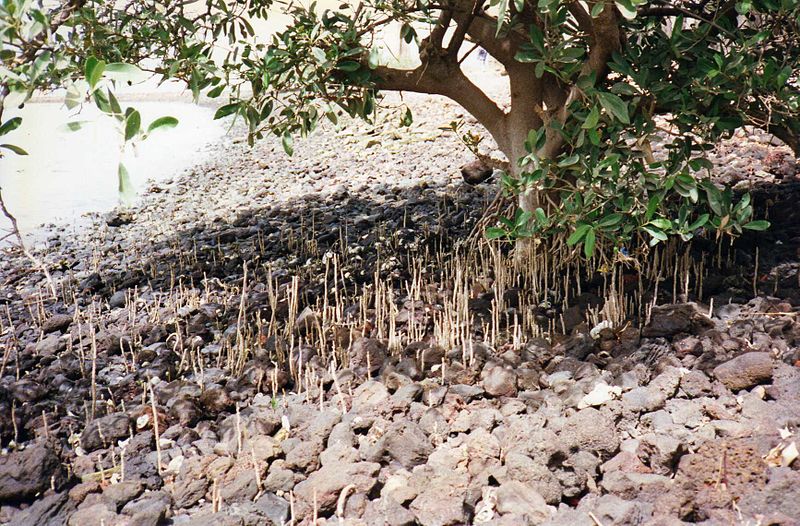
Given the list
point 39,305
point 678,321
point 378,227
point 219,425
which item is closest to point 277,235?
point 378,227

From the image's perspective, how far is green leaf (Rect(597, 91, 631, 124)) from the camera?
311cm

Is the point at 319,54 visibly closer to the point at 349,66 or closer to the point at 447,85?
the point at 349,66

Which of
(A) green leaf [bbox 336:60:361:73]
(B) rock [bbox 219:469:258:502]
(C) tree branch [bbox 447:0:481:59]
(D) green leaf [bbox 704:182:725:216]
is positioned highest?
(C) tree branch [bbox 447:0:481:59]

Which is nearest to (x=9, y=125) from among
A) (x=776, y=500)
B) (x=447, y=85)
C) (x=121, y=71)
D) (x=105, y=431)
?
(x=121, y=71)

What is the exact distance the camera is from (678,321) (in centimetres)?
324

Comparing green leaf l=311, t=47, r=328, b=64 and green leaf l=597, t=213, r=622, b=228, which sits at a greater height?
green leaf l=311, t=47, r=328, b=64

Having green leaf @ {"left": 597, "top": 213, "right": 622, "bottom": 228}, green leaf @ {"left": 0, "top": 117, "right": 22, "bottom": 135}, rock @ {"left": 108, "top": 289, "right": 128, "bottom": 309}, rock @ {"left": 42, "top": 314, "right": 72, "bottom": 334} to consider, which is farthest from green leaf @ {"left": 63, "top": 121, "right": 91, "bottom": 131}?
rock @ {"left": 108, "top": 289, "right": 128, "bottom": 309}

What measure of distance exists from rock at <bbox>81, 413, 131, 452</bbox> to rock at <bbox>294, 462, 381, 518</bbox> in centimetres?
89

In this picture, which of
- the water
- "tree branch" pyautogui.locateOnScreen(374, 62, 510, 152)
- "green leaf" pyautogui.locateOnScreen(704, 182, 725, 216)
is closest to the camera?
"green leaf" pyautogui.locateOnScreen(704, 182, 725, 216)

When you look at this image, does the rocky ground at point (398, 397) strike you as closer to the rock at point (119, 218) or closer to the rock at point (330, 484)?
the rock at point (330, 484)

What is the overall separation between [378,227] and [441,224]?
0.47m

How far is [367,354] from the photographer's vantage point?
135 inches

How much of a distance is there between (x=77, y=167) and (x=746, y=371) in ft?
37.8

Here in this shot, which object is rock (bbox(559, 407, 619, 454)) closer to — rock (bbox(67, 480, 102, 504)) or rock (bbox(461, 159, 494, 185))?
rock (bbox(67, 480, 102, 504))
